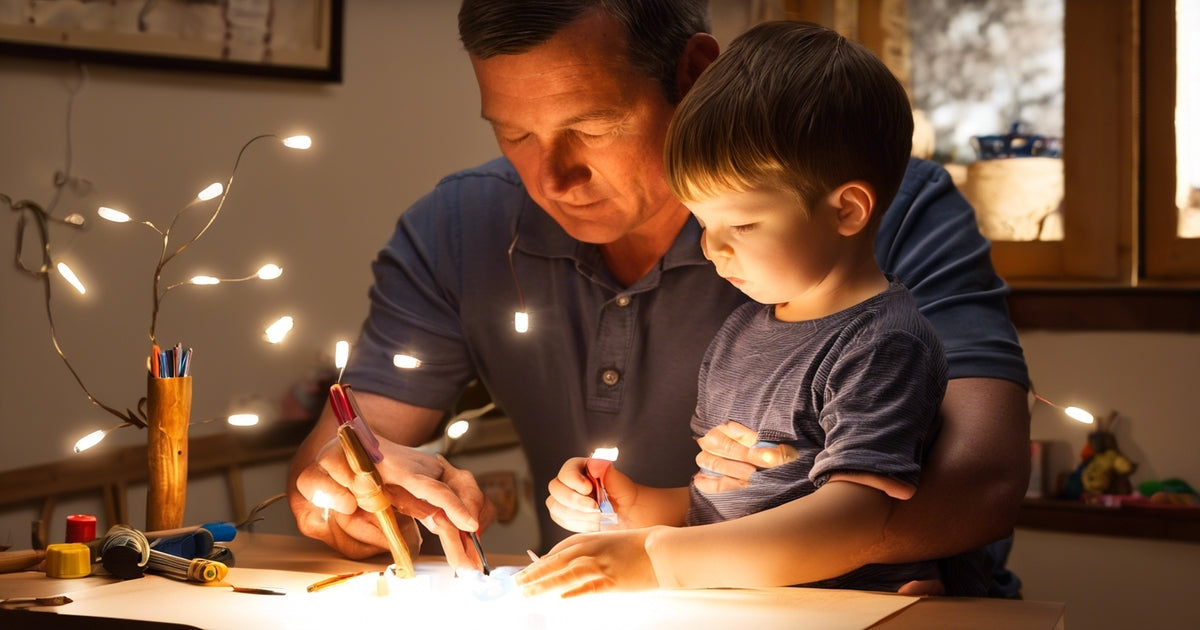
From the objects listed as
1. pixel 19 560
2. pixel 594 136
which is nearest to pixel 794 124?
pixel 594 136

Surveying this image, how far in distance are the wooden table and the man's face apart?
0.46m

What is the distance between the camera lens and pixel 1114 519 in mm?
2725

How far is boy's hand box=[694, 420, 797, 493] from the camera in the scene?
1.14 m

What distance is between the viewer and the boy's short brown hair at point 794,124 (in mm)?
1092

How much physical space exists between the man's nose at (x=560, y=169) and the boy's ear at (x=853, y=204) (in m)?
0.34

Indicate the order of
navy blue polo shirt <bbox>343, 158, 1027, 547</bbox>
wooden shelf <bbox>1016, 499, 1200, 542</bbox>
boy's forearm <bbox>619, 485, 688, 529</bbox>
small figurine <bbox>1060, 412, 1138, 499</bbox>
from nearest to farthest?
boy's forearm <bbox>619, 485, 688, 529</bbox>, navy blue polo shirt <bbox>343, 158, 1027, 547</bbox>, wooden shelf <bbox>1016, 499, 1200, 542</bbox>, small figurine <bbox>1060, 412, 1138, 499</bbox>

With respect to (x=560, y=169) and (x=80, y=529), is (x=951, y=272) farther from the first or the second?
(x=80, y=529)

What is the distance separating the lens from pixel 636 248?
1598 millimetres

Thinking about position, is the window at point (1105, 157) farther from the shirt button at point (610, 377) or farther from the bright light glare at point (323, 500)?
the bright light glare at point (323, 500)

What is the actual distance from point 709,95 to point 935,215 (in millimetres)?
467

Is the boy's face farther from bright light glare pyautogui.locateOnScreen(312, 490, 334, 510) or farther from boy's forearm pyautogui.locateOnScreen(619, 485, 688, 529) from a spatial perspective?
bright light glare pyautogui.locateOnScreen(312, 490, 334, 510)

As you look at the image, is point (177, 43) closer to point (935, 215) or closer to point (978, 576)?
point (935, 215)

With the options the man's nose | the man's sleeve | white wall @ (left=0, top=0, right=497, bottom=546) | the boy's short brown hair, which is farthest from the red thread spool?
white wall @ (left=0, top=0, right=497, bottom=546)

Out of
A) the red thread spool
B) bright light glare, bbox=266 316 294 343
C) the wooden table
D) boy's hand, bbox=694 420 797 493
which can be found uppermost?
bright light glare, bbox=266 316 294 343
